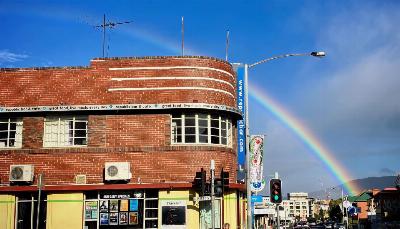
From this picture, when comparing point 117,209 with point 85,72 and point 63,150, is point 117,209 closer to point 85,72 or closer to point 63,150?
point 63,150

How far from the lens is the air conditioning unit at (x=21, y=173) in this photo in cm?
2564

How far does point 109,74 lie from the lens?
87.8 feet

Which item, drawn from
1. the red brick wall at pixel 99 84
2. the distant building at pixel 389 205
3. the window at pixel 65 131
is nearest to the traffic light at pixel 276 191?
the red brick wall at pixel 99 84

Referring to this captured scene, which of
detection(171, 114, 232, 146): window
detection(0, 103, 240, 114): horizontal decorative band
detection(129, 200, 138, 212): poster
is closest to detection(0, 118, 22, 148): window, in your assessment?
detection(0, 103, 240, 114): horizontal decorative band

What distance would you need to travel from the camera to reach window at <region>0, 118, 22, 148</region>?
26547 millimetres

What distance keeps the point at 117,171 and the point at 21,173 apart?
4.95 m

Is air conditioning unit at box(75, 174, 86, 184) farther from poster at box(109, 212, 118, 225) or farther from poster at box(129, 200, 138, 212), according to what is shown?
poster at box(129, 200, 138, 212)

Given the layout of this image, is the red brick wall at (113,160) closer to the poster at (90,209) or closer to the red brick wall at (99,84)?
the poster at (90,209)

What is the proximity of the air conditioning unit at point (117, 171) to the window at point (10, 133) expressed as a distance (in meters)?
5.05

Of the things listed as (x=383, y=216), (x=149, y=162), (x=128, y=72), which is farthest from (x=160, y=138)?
(x=383, y=216)

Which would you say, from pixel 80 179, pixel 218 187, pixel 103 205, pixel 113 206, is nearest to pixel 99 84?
pixel 80 179

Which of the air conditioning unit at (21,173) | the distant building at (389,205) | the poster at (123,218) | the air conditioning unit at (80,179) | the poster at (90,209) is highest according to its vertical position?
the air conditioning unit at (21,173)

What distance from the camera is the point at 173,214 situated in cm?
2541

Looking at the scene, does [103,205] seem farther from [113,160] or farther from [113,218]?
[113,160]
